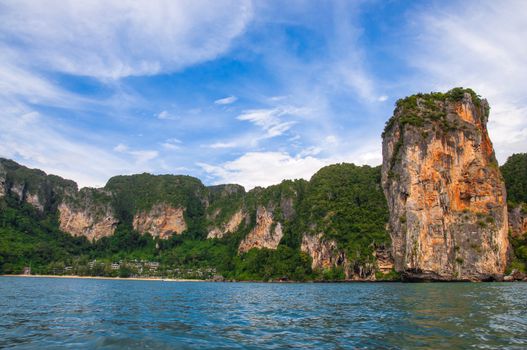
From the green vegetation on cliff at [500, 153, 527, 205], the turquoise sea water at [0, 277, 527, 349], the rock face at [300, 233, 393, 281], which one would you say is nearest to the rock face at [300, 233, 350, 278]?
the rock face at [300, 233, 393, 281]

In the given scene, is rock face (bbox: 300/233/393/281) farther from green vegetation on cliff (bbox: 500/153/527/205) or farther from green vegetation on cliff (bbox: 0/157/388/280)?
green vegetation on cliff (bbox: 500/153/527/205)

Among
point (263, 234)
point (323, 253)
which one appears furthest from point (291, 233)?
point (323, 253)

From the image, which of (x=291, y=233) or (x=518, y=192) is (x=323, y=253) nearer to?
(x=291, y=233)

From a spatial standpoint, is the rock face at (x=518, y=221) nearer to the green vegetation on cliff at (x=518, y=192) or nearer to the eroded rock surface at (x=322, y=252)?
the green vegetation on cliff at (x=518, y=192)

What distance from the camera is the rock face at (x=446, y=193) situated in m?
97.4

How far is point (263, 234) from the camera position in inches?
6841

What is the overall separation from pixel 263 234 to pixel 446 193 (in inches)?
3367

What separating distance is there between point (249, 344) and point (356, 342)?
4.39 meters

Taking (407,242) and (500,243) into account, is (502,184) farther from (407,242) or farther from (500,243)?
(407,242)

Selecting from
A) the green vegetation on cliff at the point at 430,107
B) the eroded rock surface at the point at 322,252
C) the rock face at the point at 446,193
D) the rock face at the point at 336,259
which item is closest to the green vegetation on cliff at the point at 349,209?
the rock face at the point at 336,259

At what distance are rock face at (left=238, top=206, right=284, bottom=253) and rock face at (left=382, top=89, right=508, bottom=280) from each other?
59803 mm

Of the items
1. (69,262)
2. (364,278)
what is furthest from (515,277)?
(69,262)

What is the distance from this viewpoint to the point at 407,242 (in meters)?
103

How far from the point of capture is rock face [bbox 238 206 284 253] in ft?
552
